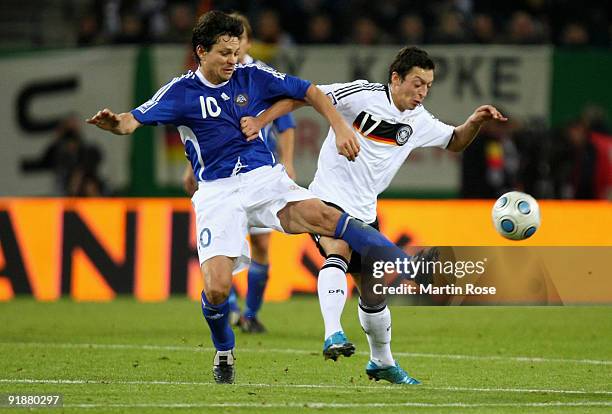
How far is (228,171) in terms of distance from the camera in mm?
7762

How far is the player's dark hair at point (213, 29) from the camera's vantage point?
769 centimetres

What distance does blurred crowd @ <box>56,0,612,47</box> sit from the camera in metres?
17.7

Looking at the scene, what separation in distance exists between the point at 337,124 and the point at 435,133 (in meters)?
1.04

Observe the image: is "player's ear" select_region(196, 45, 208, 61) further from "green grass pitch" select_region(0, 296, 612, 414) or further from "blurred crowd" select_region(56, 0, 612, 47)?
"blurred crowd" select_region(56, 0, 612, 47)

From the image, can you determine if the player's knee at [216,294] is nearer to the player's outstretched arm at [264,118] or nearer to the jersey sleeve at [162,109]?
the player's outstretched arm at [264,118]

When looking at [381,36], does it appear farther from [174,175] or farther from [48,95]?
[48,95]

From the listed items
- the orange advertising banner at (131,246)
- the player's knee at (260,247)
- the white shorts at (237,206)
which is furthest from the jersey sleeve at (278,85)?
the orange advertising banner at (131,246)

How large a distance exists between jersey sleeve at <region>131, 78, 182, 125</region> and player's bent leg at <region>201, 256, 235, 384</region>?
0.88 metres

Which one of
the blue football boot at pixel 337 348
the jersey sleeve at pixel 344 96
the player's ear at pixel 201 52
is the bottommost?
the blue football boot at pixel 337 348

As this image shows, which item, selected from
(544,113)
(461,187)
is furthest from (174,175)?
(544,113)

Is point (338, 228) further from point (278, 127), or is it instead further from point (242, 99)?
point (278, 127)

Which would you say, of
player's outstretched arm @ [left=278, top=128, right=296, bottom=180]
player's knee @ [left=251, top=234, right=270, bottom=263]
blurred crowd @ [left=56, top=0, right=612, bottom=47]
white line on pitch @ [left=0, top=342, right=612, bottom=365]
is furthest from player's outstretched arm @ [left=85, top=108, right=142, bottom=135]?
blurred crowd @ [left=56, top=0, right=612, bottom=47]

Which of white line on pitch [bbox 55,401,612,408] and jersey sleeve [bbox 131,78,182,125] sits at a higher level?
jersey sleeve [bbox 131,78,182,125]

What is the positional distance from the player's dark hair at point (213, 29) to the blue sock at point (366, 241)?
130 centimetres
